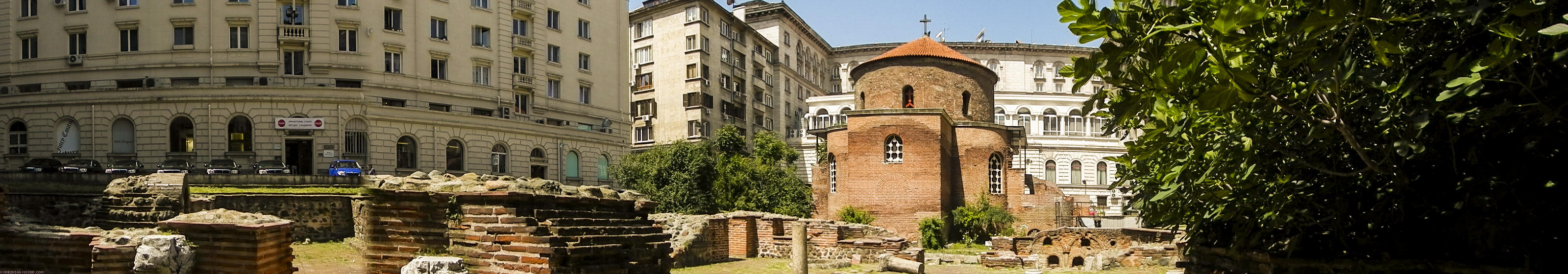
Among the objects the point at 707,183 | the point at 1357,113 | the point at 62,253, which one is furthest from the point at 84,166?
the point at 1357,113

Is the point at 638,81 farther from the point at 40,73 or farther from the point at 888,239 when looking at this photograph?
the point at 888,239

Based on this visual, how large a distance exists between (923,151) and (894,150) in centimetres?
103

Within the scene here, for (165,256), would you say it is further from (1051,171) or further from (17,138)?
(1051,171)

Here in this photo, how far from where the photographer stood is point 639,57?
166 feet

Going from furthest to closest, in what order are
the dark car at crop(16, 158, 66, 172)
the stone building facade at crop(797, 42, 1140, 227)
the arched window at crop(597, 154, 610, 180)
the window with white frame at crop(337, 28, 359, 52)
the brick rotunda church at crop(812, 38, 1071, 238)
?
1. the stone building facade at crop(797, 42, 1140, 227)
2. the arched window at crop(597, 154, 610, 180)
3. the brick rotunda church at crop(812, 38, 1071, 238)
4. the window with white frame at crop(337, 28, 359, 52)
5. the dark car at crop(16, 158, 66, 172)

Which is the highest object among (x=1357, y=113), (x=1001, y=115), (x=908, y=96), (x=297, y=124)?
(x=908, y=96)

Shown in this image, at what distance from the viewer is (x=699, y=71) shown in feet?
155

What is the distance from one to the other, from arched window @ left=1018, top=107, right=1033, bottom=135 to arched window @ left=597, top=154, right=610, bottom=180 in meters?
26.6

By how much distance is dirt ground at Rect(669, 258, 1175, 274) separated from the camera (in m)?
18.2

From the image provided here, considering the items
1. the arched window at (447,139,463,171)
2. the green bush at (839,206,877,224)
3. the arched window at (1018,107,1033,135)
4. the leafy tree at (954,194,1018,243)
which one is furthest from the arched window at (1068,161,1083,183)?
the arched window at (447,139,463,171)

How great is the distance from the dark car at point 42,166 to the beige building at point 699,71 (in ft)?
69.2

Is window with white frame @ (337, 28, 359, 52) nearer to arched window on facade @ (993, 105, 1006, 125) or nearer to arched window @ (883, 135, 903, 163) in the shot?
arched window @ (883, 135, 903, 163)

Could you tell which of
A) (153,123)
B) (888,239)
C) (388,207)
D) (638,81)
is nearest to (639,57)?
(638,81)

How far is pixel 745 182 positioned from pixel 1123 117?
93.7 feet
